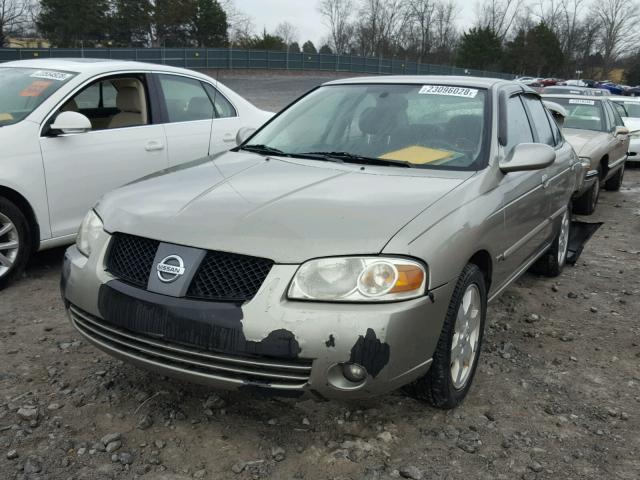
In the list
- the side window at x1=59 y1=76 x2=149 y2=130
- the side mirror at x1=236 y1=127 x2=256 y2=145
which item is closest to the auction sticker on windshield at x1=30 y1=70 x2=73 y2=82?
the side window at x1=59 y1=76 x2=149 y2=130

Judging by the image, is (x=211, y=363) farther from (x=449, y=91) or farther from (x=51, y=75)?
(x=51, y=75)

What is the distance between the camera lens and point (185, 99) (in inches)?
224

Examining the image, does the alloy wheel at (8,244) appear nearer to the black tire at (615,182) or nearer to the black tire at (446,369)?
the black tire at (446,369)

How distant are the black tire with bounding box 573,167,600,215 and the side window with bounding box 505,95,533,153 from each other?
4080mm

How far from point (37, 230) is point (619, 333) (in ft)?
13.6

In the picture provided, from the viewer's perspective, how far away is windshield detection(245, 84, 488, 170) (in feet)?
11.3

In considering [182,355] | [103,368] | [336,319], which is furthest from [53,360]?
[336,319]

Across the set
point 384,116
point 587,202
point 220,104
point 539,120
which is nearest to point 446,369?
point 384,116

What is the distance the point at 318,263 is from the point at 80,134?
10.1 feet

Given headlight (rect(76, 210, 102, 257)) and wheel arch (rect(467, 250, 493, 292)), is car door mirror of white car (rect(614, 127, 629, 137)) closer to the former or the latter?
wheel arch (rect(467, 250, 493, 292))

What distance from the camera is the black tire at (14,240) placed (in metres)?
4.32

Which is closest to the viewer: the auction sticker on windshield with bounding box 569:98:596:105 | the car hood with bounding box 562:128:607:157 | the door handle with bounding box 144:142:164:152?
the door handle with bounding box 144:142:164:152

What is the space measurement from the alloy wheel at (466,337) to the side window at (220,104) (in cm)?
369

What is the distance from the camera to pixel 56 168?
4.54 metres
